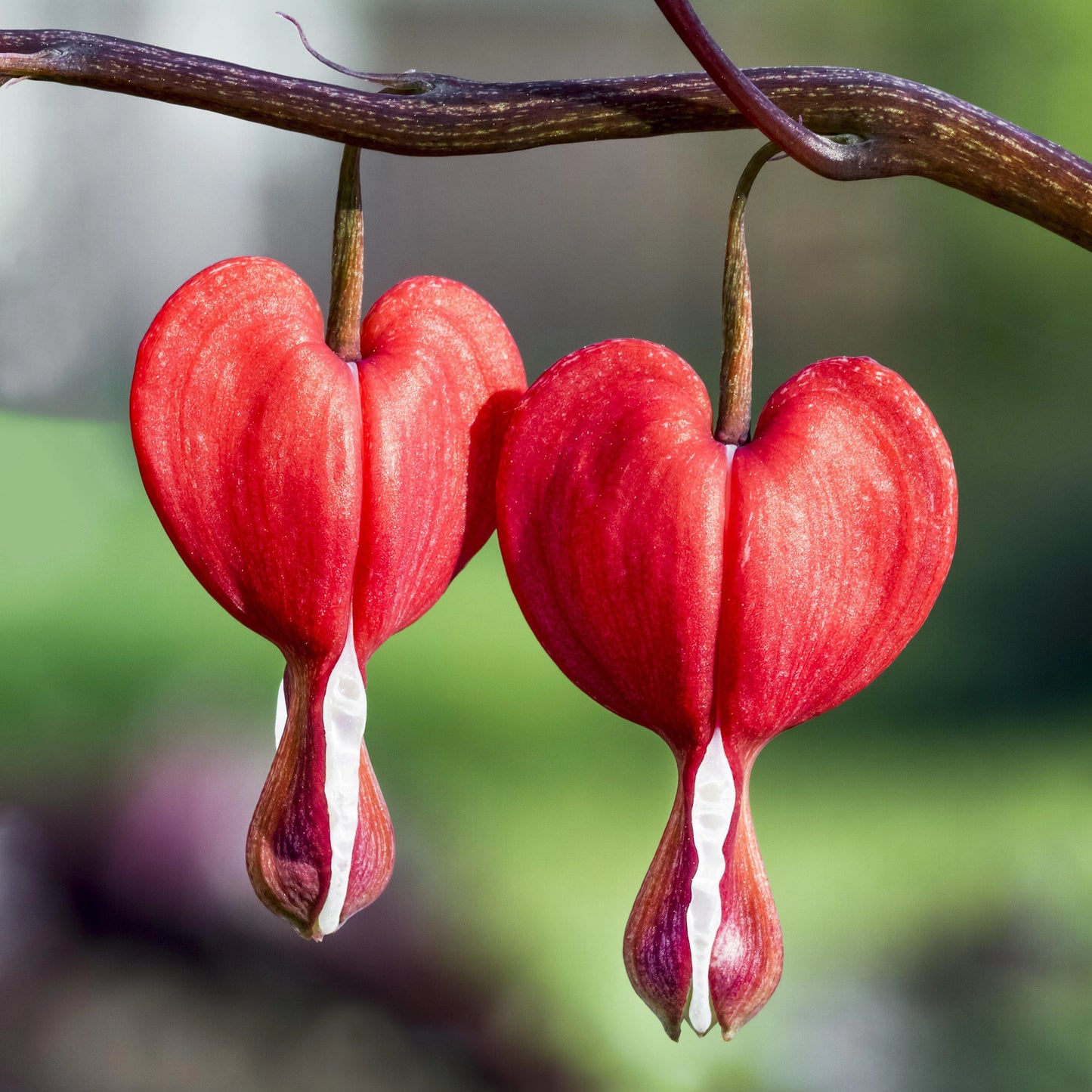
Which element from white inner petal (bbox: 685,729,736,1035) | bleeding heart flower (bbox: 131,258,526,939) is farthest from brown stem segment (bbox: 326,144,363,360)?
white inner petal (bbox: 685,729,736,1035)

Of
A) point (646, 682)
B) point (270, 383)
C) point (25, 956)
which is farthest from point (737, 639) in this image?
point (25, 956)

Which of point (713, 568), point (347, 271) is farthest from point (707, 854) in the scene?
→ point (347, 271)

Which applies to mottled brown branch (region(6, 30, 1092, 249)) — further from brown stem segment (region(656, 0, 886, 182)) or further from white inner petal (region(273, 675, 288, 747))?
white inner petal (region(273, 675, 288, 747))

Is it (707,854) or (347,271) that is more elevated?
(347,271)

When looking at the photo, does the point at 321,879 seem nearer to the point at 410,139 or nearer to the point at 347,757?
the point at 347,757

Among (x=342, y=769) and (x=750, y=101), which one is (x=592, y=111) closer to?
(x=750, y=101)

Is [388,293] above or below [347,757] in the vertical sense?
above
